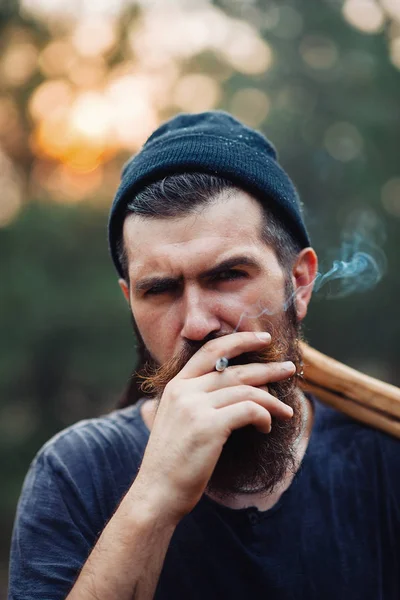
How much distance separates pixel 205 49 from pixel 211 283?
10634mm

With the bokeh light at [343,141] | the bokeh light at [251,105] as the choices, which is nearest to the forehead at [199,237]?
the bokeh light at [251,105]

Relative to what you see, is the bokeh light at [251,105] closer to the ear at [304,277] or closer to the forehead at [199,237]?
the ear at [304,277]

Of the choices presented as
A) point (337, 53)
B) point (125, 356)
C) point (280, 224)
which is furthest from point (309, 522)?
point (337, 53)

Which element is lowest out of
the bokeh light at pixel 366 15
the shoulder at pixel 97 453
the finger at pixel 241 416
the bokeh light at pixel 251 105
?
the shoulder at pixel 97 453

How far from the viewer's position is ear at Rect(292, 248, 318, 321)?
275 cm

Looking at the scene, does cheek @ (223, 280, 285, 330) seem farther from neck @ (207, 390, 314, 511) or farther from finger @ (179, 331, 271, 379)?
neck @ (207, 390, 314, 511)

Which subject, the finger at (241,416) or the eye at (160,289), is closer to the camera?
the finger at (241,416)

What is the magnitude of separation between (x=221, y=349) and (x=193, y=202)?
0.66 metres

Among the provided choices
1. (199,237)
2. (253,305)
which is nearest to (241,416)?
(253,305)

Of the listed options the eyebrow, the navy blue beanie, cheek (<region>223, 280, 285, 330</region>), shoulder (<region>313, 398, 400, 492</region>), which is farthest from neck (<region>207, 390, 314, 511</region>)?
the navy blue beanie

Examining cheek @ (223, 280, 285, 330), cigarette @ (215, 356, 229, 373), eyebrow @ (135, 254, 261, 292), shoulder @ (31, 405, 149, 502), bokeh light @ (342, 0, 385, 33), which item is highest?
bokeh light @ (342, 0, 385, 33)

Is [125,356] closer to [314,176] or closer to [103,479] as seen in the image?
[314,176]

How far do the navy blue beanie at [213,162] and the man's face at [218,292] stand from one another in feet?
0.39

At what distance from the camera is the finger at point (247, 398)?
6.68 feet
